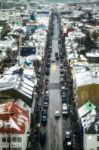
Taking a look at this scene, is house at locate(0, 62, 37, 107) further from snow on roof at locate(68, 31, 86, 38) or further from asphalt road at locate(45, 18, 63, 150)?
snow on roof at locate(68, 31, 86, 38)

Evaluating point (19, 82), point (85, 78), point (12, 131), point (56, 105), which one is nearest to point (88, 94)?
point (85, 78)

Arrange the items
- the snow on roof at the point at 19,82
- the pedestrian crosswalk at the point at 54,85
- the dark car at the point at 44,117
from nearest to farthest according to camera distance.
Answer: the dark car at the point at 44,117, the snow on roof at the point at 19,82, the pedestrian crosswalk at the point at 54,85

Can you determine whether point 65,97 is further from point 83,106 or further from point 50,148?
→ point 50,148

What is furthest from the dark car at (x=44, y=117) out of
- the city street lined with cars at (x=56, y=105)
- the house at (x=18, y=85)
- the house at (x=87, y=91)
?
the house at (x=87, y=91)

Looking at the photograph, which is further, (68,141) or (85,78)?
(85,78)

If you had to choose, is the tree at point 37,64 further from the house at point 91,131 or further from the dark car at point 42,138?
the house at point 91,131

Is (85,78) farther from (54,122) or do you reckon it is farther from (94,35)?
(94,35)

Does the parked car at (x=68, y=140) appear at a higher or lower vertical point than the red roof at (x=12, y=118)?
lower
